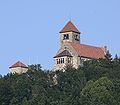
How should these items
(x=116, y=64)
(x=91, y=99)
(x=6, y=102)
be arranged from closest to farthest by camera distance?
(x=91, y=99) → (x=6, y=102) → (x=116, y=64)

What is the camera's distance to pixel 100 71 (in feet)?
474

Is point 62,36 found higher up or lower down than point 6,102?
higher up

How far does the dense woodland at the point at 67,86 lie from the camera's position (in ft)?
431

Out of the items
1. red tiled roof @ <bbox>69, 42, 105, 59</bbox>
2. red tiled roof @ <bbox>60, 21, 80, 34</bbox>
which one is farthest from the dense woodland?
red tiled roof @ <bbox>60, 21, 80, 34</bbox>

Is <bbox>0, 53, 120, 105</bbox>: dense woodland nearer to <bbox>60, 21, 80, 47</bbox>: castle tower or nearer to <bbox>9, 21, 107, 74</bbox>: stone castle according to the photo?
<bbox>9, 21, 107, 74</bbox>: stone castle

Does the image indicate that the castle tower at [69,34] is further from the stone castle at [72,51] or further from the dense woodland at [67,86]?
the dense woodland at [67,86]

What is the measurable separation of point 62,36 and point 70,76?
20.2m

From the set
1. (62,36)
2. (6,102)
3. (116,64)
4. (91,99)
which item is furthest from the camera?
(62,36)

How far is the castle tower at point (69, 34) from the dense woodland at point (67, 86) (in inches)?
376

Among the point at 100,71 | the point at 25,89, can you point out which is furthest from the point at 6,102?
the point at 100,71

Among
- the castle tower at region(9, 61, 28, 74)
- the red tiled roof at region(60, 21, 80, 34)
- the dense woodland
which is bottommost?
the dense woodland

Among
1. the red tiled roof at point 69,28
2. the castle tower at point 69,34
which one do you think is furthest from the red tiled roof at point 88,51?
the red tiled roof at point 69,28

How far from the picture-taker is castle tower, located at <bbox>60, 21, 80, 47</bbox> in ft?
531

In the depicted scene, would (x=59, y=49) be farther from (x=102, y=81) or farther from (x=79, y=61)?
(x=102, y=81)
